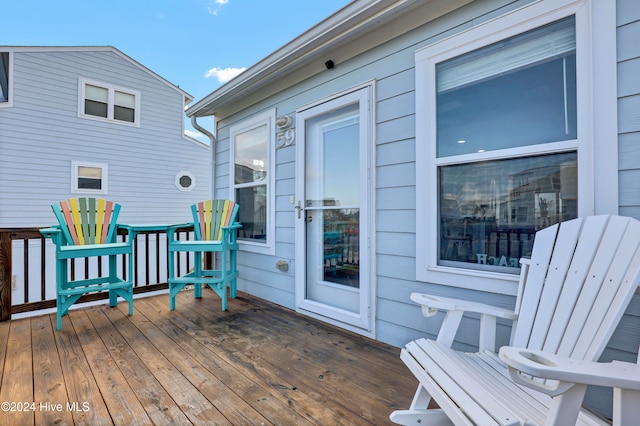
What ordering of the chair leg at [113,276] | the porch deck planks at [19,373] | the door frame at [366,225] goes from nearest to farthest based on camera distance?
the porch deck planks at [19,373], the door frame at [366,225], the chair leg at [113,276]

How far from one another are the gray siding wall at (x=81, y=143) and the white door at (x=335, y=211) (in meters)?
6.29

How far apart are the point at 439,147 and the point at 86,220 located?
128 inches

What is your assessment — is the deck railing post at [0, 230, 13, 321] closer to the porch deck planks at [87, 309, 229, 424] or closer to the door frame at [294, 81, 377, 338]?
the porch deck planks at [87, 309, 229, 424]

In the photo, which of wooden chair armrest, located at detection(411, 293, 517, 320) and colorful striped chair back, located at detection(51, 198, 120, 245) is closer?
wooden chair armrest, located at detection(411, 293, 517, 320)

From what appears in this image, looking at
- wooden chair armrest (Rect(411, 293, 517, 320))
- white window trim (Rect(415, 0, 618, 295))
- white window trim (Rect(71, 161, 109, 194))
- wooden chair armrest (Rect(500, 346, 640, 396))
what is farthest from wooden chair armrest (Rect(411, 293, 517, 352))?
white window trim (Rect(71, 161, 109, 194))

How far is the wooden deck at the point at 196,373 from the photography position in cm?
153

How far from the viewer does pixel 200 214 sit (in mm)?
3586

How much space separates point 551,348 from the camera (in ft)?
4.09

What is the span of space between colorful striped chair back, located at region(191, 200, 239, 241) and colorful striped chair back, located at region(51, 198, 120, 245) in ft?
2.58

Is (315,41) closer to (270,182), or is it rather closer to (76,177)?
(270,182)

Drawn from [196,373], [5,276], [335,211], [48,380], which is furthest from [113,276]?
[335,211]

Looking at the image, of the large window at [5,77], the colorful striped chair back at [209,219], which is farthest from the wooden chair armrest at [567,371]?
the large window at [5,77]

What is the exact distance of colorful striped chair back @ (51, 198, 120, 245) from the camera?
9.66 feet

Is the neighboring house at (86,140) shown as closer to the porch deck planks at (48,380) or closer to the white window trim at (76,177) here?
the white window trim at (76,177)
